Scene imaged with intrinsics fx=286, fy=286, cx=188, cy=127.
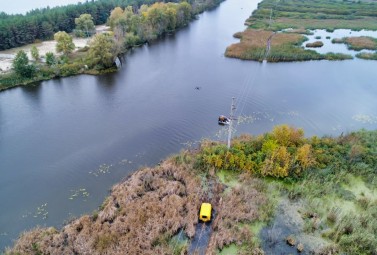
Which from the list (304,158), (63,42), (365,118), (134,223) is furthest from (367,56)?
(63,42)

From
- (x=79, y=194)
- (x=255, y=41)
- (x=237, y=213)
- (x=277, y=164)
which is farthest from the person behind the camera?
(x=255, y=41)

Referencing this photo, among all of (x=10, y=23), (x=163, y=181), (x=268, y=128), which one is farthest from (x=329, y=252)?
(x=10, y=23)

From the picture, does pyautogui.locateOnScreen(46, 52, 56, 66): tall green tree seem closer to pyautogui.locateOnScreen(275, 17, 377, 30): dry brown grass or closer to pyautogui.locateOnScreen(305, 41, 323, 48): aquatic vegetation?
pyautogui.locateOnScreen(305, 41, 323, 48): aquatic vegetation

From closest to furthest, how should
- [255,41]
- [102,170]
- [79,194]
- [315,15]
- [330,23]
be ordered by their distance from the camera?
1. [79,194]
2. [102,170]
3. [255,41]
4. [330,23]
5. [315,15]

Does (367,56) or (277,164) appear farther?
(367,56)

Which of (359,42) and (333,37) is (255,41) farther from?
(359,42)

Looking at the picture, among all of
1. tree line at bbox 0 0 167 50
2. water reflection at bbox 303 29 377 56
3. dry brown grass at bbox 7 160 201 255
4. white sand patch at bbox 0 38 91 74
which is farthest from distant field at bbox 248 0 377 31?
dry brown grass at bbox 7 160 201 255

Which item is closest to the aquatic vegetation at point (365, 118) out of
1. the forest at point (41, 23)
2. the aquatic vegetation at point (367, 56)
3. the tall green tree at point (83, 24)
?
the aquatic vegetation at point (367, 56)
